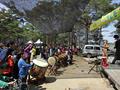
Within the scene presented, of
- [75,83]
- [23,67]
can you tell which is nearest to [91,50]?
[75,83]

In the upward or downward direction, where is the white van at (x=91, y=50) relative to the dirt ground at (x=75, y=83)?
downward

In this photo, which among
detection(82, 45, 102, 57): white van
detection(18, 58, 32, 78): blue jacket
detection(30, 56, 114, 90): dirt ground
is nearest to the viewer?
detection(18, 58, 32, 78): blue jacket

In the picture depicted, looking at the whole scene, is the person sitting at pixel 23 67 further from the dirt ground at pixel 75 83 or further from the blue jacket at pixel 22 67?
the dirt ground at pixel 75 83

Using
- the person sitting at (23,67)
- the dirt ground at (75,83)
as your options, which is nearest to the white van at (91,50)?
the dirt ground at (75,83)

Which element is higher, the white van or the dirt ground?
the dirt ground

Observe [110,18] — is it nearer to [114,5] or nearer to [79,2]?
[79,2]

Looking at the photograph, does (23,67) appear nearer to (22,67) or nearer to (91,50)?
(22,67)

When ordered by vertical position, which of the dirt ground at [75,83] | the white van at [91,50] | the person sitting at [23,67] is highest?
the person sitting at [23,67]

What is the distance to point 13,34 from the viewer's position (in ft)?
169

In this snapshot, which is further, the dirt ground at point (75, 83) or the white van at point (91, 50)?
the white van at point (91, 50)

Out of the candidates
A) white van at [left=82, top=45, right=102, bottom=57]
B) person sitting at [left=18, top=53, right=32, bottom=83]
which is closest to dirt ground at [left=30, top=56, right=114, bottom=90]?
person sitting at [left=18, top=53, right=32, bottom=83]

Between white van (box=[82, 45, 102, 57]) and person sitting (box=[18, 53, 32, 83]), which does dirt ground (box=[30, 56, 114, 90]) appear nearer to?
person sitting (box=[18, 53, 32, 83])

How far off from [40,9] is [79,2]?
1.82m

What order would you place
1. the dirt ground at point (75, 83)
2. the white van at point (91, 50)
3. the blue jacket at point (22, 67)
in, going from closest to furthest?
the blue jacket at point (22, 67) → the dirt ground at point (75, 83) → the white van at point (91, 50)
